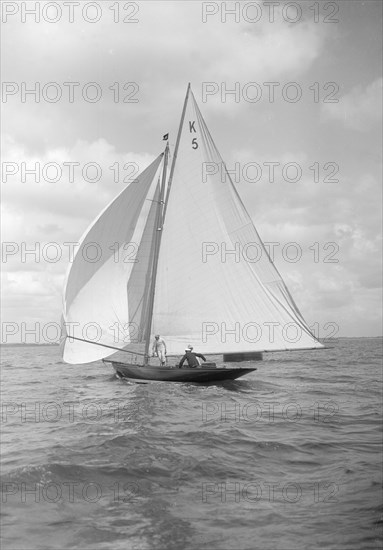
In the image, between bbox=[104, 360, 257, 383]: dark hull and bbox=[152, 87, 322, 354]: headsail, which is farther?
bbox=[104, 360, 257, 383]: dark hull

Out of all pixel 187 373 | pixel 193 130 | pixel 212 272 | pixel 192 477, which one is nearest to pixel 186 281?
pixel 212 272

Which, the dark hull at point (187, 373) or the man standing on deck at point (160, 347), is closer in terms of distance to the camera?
the dark hull at point (187, 373)

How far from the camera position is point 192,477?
980cm

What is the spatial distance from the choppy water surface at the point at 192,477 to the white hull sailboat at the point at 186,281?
12.1ft

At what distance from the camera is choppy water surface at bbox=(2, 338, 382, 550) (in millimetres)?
7219

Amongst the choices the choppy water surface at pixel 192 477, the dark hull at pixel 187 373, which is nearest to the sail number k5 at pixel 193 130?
the dark hull at pixel 187 373

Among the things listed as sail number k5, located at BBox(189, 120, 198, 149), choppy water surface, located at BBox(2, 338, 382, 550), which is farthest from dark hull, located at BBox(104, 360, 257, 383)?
sail number k5, located at BBox(189, 120, 198, 149)

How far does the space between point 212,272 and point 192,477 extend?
13.2m

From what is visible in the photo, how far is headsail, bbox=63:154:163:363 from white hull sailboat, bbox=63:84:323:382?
4 centimetres

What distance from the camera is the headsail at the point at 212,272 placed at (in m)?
21.5

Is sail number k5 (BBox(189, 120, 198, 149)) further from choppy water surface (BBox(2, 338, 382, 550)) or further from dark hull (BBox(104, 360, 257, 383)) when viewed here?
choppy water surface (BBox(2, 338, 382, 550))

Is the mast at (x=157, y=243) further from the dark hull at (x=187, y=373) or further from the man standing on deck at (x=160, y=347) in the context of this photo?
the dark hull at (x=187, y=373)

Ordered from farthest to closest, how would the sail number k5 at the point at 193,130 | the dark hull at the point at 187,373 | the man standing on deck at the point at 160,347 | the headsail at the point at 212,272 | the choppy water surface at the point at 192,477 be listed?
the sail number k5 at the point at 193,130 → the man standing on deck at the point at 160,347 → the dark hull at the point at 187,373 → the headsail at the point at 212,272 → the choppy water surface at the point at 192,477

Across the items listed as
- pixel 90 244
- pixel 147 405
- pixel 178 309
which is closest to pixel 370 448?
pixel 147 405
